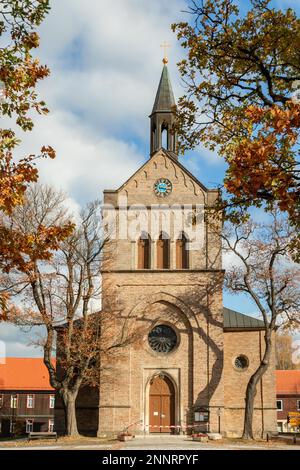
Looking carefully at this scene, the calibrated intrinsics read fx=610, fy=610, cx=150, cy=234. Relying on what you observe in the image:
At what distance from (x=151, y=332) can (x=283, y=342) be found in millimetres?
52061

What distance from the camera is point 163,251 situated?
34.6 m

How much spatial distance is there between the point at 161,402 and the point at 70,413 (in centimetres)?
534

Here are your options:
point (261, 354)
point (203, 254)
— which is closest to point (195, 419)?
point (261, 354)

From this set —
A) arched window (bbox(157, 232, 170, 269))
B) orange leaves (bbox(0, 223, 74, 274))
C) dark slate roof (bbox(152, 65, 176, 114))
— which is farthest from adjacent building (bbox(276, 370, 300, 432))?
orange leaves (bbox(0, 223, 74, 274))

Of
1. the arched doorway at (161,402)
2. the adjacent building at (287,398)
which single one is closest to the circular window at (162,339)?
the arched doorway at (161,402)

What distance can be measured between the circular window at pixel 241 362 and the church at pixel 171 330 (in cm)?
6

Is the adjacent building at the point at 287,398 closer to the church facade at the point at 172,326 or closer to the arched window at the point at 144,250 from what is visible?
the church facade at the point at 172,326

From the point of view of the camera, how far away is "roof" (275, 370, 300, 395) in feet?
192

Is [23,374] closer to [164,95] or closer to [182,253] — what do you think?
[182,253]

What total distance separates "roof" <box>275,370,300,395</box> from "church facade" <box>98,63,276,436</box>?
25.4 metres

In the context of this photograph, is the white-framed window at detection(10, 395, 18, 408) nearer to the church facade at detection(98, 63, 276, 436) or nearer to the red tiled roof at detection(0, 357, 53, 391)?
the red tiled roof at detection(0, 357, 53, 391)

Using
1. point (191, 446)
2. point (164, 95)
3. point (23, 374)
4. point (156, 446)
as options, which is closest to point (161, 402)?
point (191, 446)

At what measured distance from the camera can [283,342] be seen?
81.6 m

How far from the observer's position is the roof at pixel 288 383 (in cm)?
5844
